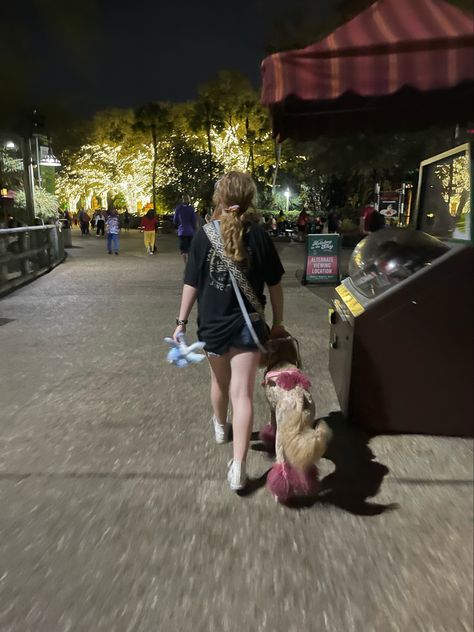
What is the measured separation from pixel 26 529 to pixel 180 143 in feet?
154

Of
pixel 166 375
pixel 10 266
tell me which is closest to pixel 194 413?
pixel 166 375

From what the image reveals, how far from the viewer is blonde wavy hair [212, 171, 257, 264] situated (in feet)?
10.6

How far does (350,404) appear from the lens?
4133 mm

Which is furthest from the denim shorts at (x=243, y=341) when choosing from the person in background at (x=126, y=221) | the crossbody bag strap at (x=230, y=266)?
the person in background at (x=126, y=221)

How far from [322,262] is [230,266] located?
9079 millimetres

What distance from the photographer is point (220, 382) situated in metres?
3.67

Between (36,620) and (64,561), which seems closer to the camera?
(36,620)

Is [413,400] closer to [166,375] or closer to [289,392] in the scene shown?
[289,392]

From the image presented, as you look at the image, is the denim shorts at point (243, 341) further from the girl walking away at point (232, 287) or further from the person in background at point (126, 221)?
the person in background at point (126, 221)

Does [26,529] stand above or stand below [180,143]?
below

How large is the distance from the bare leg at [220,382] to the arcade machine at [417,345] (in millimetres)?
914

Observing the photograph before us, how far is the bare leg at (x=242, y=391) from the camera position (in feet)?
11.0

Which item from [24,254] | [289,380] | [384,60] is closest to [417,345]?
[289,380]

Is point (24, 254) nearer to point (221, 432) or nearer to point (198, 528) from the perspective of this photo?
point (221, 432)
